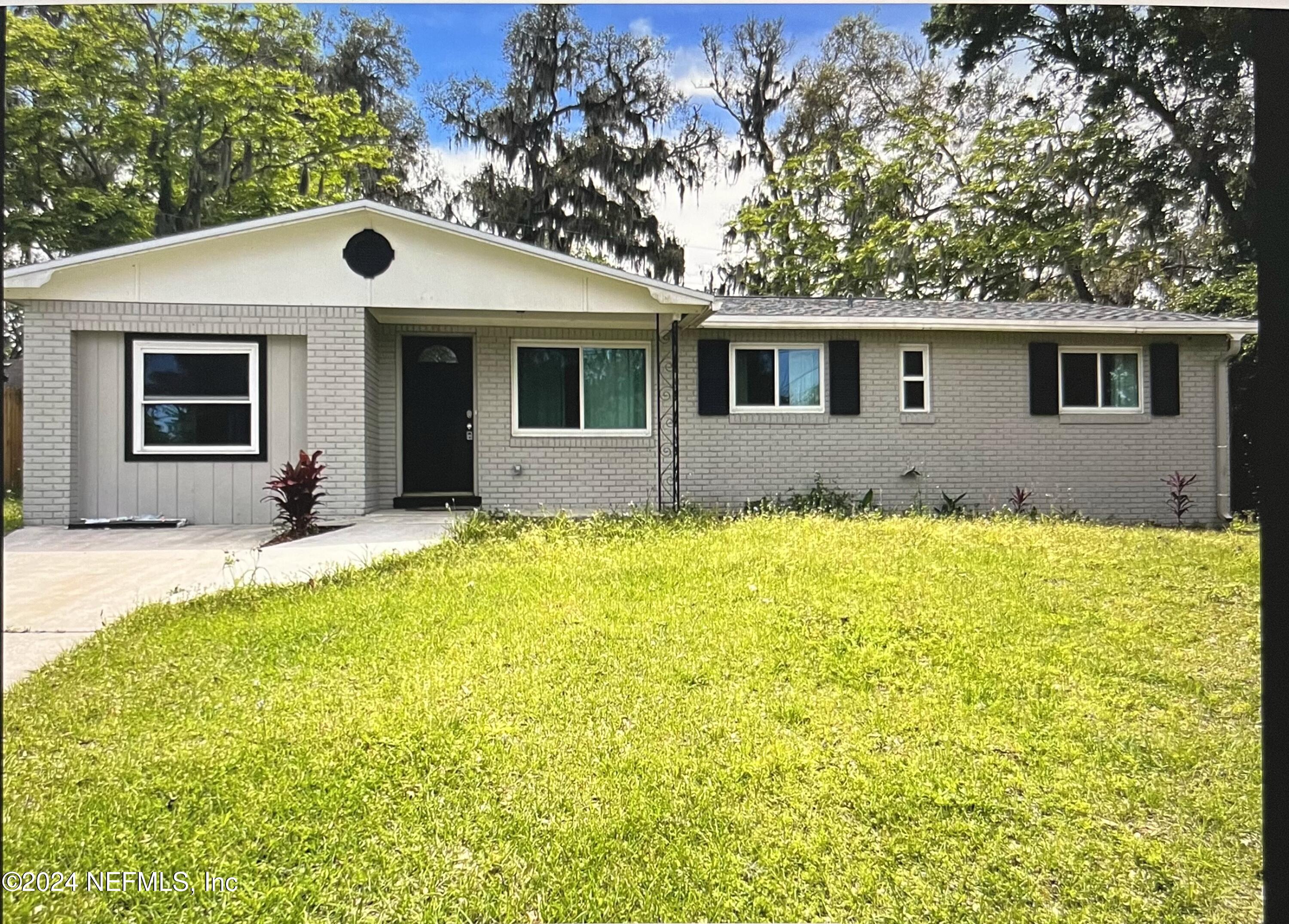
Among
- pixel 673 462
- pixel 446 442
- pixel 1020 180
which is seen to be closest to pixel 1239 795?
pixel 673 462

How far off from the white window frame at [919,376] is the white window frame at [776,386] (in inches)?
43.4

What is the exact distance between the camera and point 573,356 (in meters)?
8.90

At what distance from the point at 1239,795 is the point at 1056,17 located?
451 cm

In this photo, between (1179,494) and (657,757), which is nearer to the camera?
(657,757)

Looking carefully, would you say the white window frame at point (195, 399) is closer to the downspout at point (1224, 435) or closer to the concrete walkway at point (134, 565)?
the concrete walkway at point (134, 565)

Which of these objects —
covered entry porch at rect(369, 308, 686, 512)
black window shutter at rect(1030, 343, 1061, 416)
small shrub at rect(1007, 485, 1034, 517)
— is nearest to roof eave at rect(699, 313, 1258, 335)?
black window shutter at rect(1030, 343, 1061, 416)

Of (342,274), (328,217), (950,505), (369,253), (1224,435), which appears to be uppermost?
(328,217)

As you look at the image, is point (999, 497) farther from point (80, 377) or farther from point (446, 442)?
point (80, 377)

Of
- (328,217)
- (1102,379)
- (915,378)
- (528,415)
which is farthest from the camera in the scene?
(1102,379)

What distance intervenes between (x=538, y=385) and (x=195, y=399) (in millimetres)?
3902

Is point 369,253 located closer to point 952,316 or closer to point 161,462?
point 161,462

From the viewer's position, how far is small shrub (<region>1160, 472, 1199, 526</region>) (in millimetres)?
9414

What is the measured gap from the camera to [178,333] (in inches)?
292

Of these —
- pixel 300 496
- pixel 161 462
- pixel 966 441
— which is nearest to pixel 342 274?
pixel 300 496
